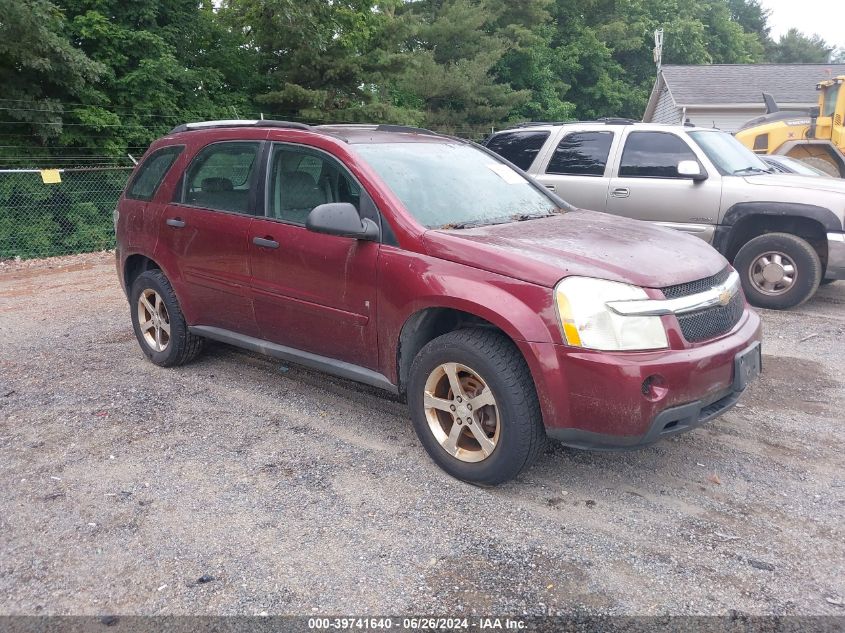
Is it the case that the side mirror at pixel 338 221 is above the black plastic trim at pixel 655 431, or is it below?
above

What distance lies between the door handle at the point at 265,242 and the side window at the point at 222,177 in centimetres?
26

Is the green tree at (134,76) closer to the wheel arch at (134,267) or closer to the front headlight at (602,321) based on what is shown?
the wheel arch at (134,267)

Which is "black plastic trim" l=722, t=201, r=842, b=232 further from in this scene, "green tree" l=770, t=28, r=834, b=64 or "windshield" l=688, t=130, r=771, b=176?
"green tree" l=770, t=28, r=834, b=64

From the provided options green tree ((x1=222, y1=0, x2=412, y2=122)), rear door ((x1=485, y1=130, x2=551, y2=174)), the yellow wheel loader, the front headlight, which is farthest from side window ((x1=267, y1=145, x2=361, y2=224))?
green tree ((x1=222, y1=0, x2=412, y2=122))

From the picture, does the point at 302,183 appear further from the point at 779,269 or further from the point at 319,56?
the point at 319,56

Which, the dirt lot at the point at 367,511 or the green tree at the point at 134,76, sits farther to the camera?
the green tree at the point at 134,76

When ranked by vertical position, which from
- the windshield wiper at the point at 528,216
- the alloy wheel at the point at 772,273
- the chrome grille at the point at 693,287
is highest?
the windshield wiper at the point at 528,216

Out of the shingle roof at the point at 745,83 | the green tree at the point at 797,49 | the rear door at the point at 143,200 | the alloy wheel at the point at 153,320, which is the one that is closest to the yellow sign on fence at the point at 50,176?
the rear door at the point at 143,200

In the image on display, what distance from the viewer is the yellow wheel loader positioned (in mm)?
12617

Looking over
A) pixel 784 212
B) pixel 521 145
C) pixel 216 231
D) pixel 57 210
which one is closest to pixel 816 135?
pixel 784 212

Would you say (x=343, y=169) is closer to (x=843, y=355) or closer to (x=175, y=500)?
(x=175, y=500)

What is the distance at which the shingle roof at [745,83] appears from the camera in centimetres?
2616

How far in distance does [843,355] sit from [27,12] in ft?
37.2

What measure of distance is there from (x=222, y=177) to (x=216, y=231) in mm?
424
